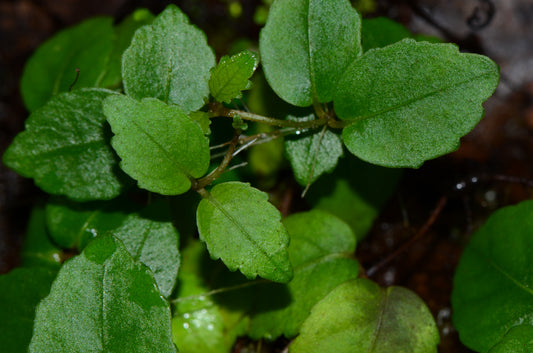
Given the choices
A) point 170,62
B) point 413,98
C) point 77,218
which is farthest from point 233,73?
point 77,218

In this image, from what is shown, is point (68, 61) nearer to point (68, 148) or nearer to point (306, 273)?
point (68, 148)

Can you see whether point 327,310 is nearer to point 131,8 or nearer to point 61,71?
point 61,71

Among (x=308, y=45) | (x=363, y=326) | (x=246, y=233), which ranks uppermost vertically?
(x=308, y=45)

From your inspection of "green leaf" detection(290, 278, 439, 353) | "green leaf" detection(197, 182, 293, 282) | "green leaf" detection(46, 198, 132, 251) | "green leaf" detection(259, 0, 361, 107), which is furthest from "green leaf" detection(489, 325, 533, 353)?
"green leaf" detection(46, 198, 132, 251)

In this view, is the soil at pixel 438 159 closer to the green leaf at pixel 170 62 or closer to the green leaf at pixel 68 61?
the green leaf at pixel 68 61

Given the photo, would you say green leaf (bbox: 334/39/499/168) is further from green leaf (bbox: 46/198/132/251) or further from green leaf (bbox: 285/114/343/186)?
green leaf (bbox: 46/198/132/251)

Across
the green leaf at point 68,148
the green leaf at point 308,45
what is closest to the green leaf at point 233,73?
the green leaf at point 308,45

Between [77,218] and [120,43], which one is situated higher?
[120,43]

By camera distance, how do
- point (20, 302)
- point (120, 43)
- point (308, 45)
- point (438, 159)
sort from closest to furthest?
point (308, 45), point (20, 302), point (120, 43), point (438, 159)
